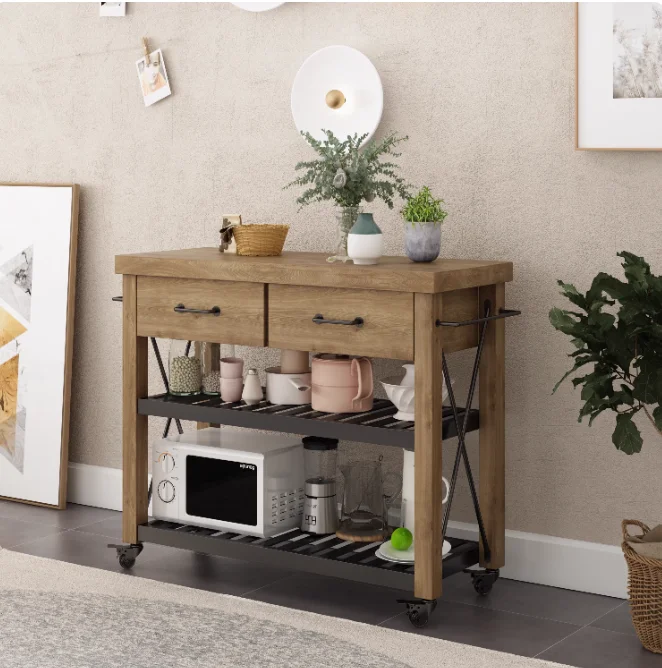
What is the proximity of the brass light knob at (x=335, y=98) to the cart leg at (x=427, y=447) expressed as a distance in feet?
2.90

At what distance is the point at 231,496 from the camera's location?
3398mm

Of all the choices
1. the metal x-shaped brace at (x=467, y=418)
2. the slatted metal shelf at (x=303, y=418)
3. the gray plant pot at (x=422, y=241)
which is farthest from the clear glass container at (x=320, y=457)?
the gray plant pot at (x=422, y=241)

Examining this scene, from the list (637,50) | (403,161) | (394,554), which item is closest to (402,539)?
(394,554)

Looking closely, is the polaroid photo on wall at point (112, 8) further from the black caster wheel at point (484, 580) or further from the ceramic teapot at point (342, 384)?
the black caster wheel at point (484, 580)

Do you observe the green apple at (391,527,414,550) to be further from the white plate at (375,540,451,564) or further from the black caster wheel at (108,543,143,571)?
the black caster wheel at (108,543,143,571)

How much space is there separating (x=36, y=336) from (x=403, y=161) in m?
1.59

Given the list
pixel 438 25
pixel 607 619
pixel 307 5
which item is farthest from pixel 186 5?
pixel 607 619

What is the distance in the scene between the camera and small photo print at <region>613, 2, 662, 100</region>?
3062 mm

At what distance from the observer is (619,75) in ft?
10.2

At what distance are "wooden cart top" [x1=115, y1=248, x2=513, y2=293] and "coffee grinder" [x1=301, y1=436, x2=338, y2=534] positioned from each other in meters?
0.55

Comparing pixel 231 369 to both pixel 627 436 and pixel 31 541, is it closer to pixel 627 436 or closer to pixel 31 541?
pixel 31 541

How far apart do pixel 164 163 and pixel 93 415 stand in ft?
3.19

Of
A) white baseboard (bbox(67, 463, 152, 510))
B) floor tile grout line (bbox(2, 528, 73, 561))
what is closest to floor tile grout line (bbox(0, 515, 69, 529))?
floor tile grout line (bbox(2, 528, 73, 561))

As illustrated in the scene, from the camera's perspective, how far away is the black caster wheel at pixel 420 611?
119 inches
